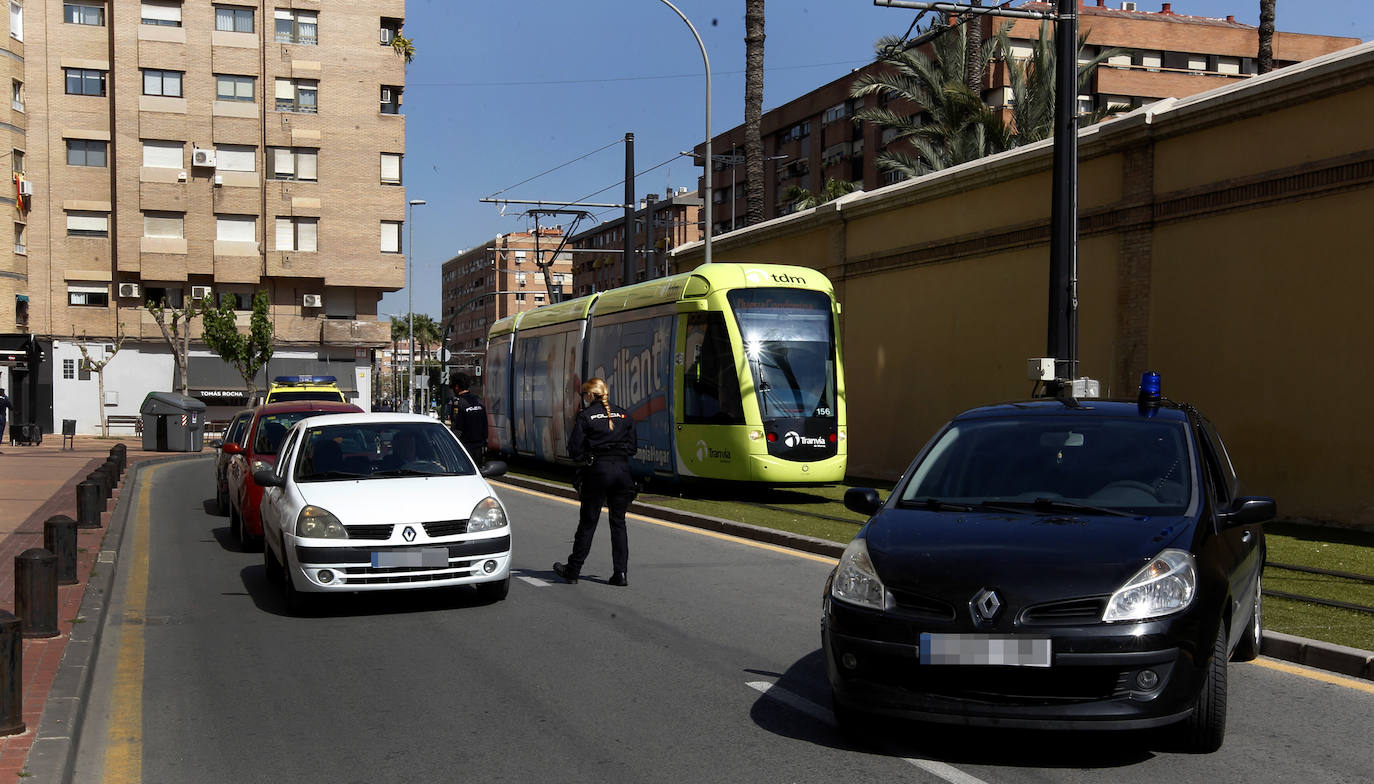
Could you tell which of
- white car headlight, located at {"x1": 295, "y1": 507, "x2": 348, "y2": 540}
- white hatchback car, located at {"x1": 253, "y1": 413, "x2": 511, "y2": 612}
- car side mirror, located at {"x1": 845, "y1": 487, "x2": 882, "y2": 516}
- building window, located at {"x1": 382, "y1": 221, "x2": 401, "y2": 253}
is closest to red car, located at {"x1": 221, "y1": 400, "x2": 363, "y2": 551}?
white hatchback car, located at {"x1": 253, "y1": 413, "x2": 511, "y2": 612}

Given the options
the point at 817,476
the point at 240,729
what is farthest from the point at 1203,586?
the point at 817,476

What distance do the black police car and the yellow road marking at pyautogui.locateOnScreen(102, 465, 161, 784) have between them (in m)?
3.07

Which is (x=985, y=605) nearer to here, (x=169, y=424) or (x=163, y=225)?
(x=169, y=424)

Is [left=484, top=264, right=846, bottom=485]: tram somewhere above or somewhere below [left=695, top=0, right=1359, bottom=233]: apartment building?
below

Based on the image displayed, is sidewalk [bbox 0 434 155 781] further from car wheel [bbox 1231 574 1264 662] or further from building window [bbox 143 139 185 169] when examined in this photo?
building window [bbox 143 139 185 169]

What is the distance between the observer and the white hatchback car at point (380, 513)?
8797 millimetres

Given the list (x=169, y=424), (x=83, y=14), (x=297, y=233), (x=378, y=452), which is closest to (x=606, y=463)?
(x=378, y=452)

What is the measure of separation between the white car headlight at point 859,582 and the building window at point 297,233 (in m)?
53.4

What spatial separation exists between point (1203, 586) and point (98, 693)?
5.57 m

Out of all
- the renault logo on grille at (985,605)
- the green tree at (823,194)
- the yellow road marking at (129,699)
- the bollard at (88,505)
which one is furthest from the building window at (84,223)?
the renault logo on grille at (985,605)

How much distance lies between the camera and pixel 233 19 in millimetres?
54656

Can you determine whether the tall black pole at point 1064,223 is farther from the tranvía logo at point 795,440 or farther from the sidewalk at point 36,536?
the sidewalk at point 36,536

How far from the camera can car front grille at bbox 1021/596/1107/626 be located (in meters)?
5.01

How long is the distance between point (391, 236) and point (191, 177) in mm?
8712
